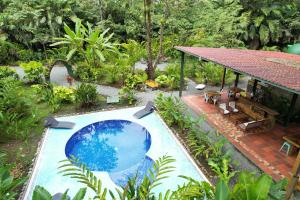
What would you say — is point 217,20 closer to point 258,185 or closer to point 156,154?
point 156,154

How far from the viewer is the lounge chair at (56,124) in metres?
8.70

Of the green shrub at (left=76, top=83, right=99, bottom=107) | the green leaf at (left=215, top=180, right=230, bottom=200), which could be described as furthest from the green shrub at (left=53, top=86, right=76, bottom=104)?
the green leaf at (left=215, top=180, right=230, bottom=200)

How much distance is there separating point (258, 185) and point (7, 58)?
1898cm

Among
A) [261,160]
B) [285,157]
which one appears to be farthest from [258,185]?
[285,157]

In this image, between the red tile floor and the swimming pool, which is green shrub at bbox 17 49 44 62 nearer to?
the swimming pool

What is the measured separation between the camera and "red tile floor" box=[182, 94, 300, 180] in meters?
6.43

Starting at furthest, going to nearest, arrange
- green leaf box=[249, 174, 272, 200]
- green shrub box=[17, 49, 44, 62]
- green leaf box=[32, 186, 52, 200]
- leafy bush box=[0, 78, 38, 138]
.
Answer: green shrub box=[17, 49, 44, 62] < leafy bush box=[0, 78, 38, 138] < green leaf box=[249, 174, 272, 200] < green leaf box=[32, 186, 52, 200]

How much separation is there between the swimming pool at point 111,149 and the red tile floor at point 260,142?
1818 mm

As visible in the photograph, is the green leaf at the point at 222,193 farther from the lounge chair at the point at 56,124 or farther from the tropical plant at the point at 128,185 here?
the lounge chair at the point at 56,124

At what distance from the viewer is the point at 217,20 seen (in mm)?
15617

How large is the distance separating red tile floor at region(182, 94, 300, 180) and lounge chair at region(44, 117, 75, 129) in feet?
17.6

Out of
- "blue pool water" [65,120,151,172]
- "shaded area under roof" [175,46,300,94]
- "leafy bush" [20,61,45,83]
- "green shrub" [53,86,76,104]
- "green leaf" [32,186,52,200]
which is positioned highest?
"shaded area under roof" [175,46,300,94]

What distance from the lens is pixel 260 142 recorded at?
7.54 metres

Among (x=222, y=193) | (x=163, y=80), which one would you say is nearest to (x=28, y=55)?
(x=163, y=80)
